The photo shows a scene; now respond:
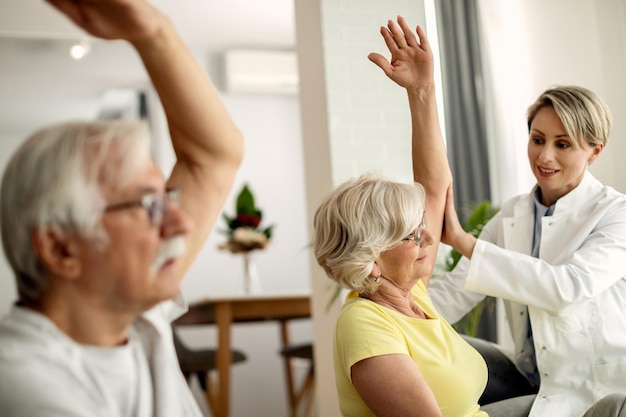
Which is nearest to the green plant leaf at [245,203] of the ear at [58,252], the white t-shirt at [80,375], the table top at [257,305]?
the table top at [257,305]

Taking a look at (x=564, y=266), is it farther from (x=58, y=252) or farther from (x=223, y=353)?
(x=223, y=353)

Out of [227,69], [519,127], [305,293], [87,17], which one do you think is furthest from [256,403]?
[87,17]

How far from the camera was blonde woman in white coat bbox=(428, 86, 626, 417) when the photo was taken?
5.90 ft

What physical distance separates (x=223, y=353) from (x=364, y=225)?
11.0ft

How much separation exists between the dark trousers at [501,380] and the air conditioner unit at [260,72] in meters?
4.51

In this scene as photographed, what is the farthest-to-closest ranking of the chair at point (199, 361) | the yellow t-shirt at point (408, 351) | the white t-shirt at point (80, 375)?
the chair at point (199, 361), the yellow t-shirt at point (408, 351), the white t-shirt at point (80, 375)

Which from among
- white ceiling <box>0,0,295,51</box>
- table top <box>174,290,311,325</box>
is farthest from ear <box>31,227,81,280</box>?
white ceiling <box>0,0,295,51</box>

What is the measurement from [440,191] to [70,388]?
1.12 metres

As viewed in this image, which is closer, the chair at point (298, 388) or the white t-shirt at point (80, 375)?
the white t-shirt at point (80, 375)

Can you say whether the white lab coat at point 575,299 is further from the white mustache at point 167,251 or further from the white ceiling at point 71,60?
the white ceiling at point 71,60

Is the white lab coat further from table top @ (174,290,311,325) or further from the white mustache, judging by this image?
table top @ (174,290,311,325)

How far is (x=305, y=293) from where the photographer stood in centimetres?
496

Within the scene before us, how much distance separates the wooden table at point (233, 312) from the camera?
4.71 metres

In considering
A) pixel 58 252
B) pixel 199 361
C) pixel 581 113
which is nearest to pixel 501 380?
pixel 581 113
